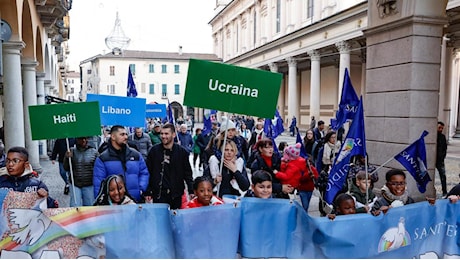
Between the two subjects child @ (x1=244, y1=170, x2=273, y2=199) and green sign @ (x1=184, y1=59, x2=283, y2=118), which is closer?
child @ (x1=244, y1=170, x2=273, y2=199)

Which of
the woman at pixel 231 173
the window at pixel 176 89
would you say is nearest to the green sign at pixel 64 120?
the woman at pixel 231 173

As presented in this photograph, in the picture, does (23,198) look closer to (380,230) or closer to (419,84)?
(380,230)

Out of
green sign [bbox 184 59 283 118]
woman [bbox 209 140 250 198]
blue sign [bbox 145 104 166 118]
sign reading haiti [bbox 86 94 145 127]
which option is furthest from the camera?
blue sign [bbox 145 104 166 118]

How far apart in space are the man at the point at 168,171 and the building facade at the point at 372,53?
4372 mm

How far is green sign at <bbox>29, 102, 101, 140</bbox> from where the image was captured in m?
4.45

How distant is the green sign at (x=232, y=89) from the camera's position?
4.22 metres

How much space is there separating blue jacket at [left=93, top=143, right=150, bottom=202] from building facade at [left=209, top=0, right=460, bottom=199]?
482 cm

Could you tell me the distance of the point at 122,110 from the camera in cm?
681

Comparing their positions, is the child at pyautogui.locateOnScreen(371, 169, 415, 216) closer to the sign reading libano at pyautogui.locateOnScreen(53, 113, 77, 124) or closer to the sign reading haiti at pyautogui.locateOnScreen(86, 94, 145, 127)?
the sign reading libano at pyautogui.locateOnScreen(53, 113, 77, 124)

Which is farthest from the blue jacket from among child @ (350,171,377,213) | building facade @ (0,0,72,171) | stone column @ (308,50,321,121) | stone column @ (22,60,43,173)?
stone column @ (308,50,321,121)

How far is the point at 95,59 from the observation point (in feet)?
226

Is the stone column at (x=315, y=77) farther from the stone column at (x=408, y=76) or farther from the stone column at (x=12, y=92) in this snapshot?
the stone column at (x=12, y=92)

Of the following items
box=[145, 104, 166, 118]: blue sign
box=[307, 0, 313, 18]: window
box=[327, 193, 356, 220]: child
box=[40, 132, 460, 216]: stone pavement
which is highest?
box=[307, 0, 313, 18]: window

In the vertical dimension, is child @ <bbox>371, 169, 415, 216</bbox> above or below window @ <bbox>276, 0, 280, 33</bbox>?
below
